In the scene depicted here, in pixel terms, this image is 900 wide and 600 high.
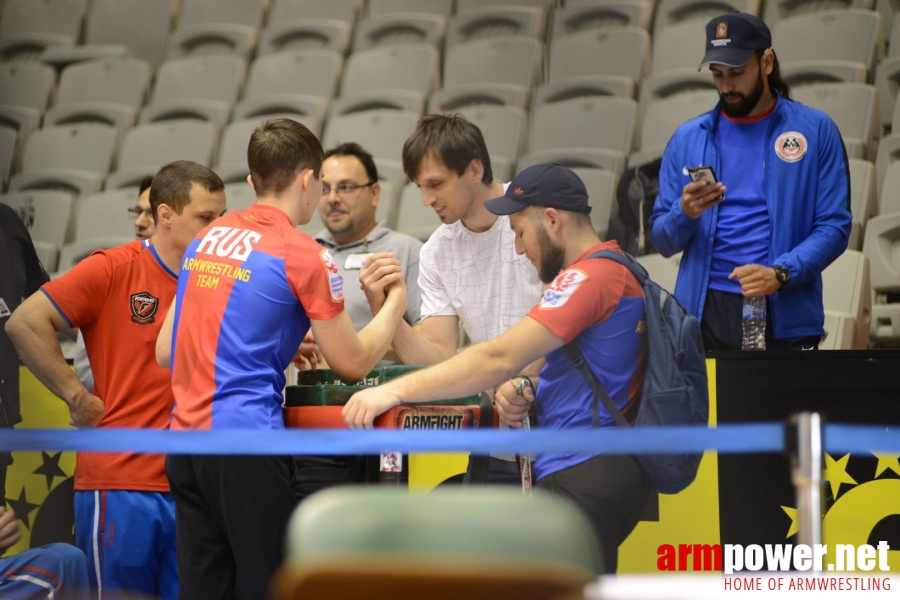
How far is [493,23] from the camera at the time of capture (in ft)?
23.3

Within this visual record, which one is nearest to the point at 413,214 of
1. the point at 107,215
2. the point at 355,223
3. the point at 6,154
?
the point at 355,223

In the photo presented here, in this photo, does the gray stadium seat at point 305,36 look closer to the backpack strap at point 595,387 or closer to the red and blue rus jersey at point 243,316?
the red and blue rus jersey at point 243,316

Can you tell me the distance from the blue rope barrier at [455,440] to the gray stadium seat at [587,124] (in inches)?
154

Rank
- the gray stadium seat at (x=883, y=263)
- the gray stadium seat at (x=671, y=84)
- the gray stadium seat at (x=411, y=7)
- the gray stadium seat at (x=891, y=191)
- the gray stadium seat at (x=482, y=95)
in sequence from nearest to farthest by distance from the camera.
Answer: the gray stadium seat at (x=883, y=263)
the gray stadium seat at (x=891, y=191)
the gray stadium seat at (x=671, y=84)
the gray stadium seat at (x=482, y=95)
the gray stadium seat at (x=411, y=7)

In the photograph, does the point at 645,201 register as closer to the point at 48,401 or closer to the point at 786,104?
the point at 786,104

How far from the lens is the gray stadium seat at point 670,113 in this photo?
5.78 meters

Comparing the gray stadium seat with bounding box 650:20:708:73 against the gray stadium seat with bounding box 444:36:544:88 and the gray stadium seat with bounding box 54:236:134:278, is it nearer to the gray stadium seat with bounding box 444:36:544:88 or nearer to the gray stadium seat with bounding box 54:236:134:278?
the gray stadium seat with bounding box 444:36:544:88

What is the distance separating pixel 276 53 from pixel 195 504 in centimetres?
529

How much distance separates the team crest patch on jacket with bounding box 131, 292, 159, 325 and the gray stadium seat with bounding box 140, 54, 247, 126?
12.8ft

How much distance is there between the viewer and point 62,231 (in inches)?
260

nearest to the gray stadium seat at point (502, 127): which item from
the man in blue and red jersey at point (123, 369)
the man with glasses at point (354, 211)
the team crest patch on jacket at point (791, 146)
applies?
the man with glasses at point (354, 211)

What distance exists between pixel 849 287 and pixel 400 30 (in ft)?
13.0

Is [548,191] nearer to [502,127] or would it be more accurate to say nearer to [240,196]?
[502,127]

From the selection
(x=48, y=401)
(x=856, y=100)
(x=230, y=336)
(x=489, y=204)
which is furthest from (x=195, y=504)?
(x=856, y=100)
